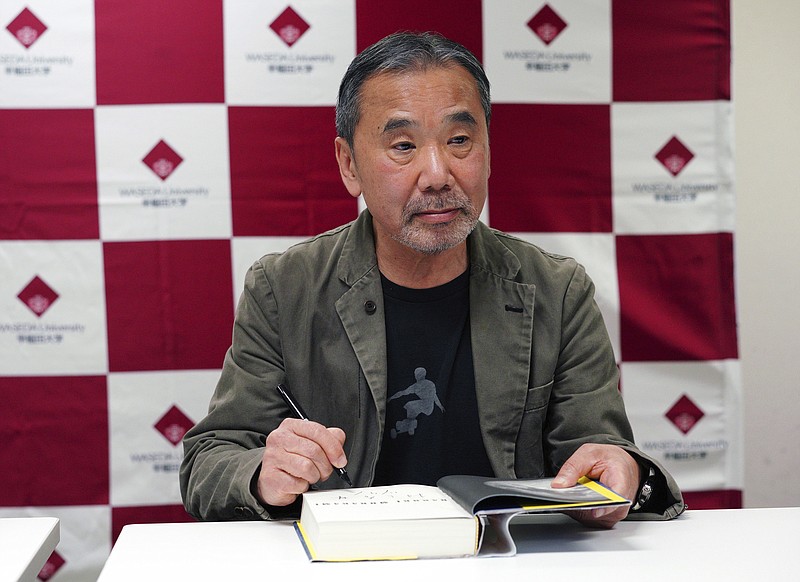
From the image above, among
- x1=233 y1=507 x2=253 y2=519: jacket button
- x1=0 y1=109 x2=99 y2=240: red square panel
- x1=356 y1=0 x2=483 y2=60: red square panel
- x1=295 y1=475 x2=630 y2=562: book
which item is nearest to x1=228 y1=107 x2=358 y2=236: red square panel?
x1=356 y1=0 x2=483 y2=60: red square panel

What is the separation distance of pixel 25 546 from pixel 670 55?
6.45 feet

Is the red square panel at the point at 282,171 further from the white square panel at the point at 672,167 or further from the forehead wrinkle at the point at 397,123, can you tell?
the forehead wrinkle at the point at 397,123

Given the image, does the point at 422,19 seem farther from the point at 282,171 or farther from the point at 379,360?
A: the point at 379,360

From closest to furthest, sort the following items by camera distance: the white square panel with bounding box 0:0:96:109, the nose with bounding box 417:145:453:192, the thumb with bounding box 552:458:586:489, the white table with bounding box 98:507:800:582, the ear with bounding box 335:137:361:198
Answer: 1. the white table with bounding box 98:507:800:582
2. the thumb with bounding box 552:458:586:489
3. the nose with bounding box 417:145:453:192
4. the ear with bounding box 335:137:361:198
5. the white square panel with bounding box 0:0:96:109

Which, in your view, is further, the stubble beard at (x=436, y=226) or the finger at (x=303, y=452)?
the stubble beard at (x=436, y=226)

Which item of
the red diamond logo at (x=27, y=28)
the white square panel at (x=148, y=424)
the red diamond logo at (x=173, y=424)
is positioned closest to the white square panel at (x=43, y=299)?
the white square panel at (x=148, y=424)

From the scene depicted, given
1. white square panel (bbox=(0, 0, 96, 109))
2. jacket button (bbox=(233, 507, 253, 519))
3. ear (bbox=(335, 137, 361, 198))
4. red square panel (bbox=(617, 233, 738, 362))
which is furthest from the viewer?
red square panel (bbox=(617, 233, 738, 362))

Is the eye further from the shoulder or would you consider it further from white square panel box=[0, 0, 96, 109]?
white square panel box=[0, 0, 96, 109]

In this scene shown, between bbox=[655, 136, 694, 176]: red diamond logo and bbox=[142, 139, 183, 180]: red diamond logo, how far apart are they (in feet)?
4.08

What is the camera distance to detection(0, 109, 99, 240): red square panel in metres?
2.31

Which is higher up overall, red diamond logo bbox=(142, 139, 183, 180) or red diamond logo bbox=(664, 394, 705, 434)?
red diamond logo bbox=(142, 139, 183, 180)

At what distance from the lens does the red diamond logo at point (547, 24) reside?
7.80 ft

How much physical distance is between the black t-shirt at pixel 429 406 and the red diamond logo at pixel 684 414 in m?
1.01

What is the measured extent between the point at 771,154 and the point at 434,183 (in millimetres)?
1428
